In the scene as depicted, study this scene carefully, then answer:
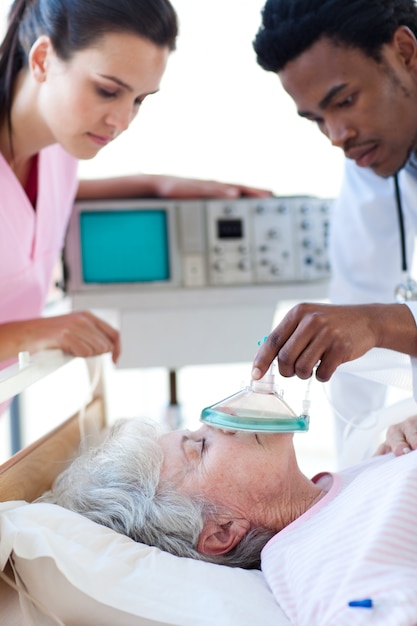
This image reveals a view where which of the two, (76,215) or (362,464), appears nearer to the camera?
(362,464)

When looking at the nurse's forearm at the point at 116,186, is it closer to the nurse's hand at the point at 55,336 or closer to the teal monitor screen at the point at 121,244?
the teal monitor screen at the point at 121,244

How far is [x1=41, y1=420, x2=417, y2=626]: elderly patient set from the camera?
3.63 ft

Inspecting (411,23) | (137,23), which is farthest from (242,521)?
(411,23)

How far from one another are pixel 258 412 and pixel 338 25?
99cm

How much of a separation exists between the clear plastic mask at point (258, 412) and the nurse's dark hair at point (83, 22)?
2.97 feet

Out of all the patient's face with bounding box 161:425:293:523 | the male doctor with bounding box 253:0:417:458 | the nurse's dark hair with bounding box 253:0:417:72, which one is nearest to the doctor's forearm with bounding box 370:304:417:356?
the male doctor with bounding box 253:0:417:458

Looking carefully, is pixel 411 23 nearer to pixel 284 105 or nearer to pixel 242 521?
pixel 242 521

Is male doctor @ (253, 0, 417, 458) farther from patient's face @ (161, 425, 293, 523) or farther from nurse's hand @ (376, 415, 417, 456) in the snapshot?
patient's face @ (161, 425, 293, 523)

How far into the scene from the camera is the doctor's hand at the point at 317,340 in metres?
1.19

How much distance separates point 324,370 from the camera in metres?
1.22

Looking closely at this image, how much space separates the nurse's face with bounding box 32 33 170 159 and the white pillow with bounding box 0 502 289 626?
3.26 ft

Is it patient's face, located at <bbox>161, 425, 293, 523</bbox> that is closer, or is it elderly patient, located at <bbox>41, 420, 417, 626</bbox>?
elderly patient, located at <bbox>41, 420, 417, 626</bbox>

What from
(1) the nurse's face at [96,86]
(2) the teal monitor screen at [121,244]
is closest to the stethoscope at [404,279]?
(1) the nurse's face at [96,86]

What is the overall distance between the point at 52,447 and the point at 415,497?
899 mm
